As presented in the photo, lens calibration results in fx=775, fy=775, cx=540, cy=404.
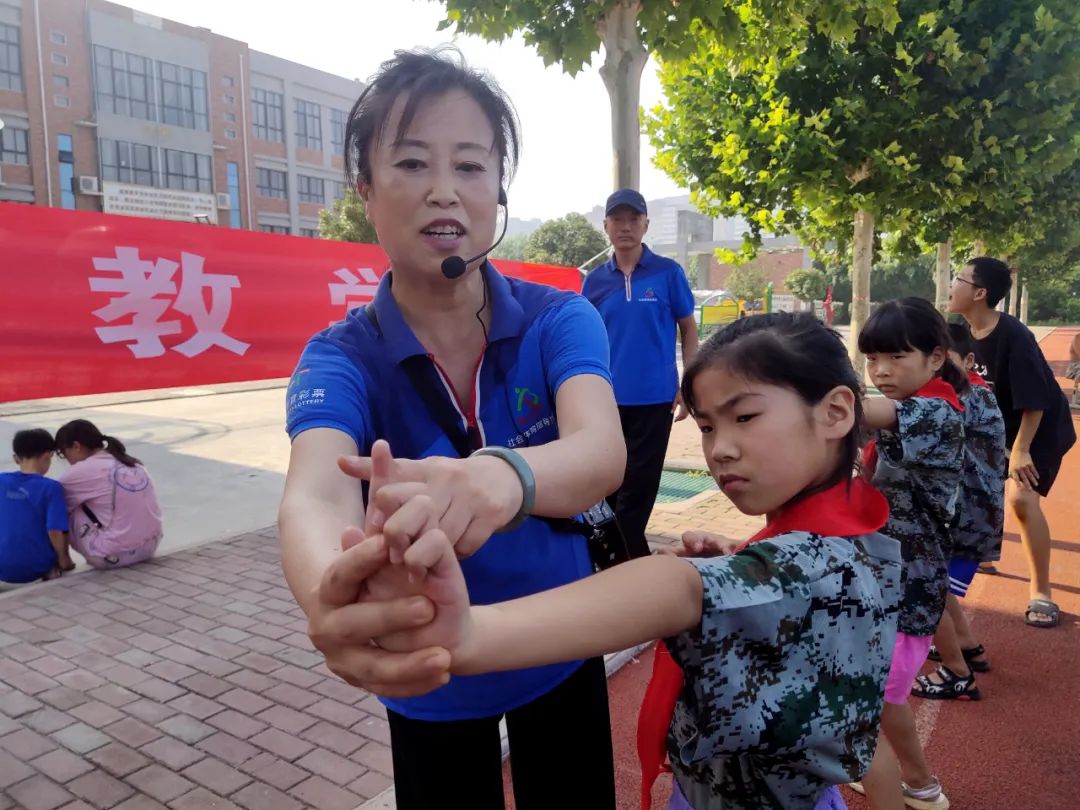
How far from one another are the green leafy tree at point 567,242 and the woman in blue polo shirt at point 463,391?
39.4 meters

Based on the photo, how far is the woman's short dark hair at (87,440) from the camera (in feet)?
15.9

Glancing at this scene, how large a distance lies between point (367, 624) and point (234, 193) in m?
43.3

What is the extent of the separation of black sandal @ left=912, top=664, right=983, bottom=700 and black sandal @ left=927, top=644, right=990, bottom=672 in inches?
8.7

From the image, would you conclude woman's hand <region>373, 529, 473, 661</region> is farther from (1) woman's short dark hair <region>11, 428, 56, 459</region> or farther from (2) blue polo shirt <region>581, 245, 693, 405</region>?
(1) woman's short dark hair <region>11, 428, 56, 459</region>

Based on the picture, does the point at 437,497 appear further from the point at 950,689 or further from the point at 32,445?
the point at 32,445

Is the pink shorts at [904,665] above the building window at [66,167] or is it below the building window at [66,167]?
below

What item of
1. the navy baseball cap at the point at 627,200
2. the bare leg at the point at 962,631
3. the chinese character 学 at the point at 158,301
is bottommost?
the bare leg at the point at 962,631

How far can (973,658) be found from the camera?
3.52 m

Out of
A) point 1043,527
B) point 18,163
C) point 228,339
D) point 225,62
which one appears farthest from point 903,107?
point 225,62

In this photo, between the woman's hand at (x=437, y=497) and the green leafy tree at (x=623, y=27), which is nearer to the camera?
the woman's hand at (x=437, y=497)

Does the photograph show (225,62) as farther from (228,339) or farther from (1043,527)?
(1043,527)

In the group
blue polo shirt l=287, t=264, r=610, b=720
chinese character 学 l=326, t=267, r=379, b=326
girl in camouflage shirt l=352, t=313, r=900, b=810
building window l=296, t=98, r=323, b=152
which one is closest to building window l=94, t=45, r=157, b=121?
building window l=296, t=98, r=323, b=152

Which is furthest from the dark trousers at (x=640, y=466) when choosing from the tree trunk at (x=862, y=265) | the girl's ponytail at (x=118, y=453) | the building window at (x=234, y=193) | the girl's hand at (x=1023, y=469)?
the building window at (x=234, y=193)

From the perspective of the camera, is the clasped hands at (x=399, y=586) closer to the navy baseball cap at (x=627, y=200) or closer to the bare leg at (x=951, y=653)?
the bare leg at (x=951, y=653)
